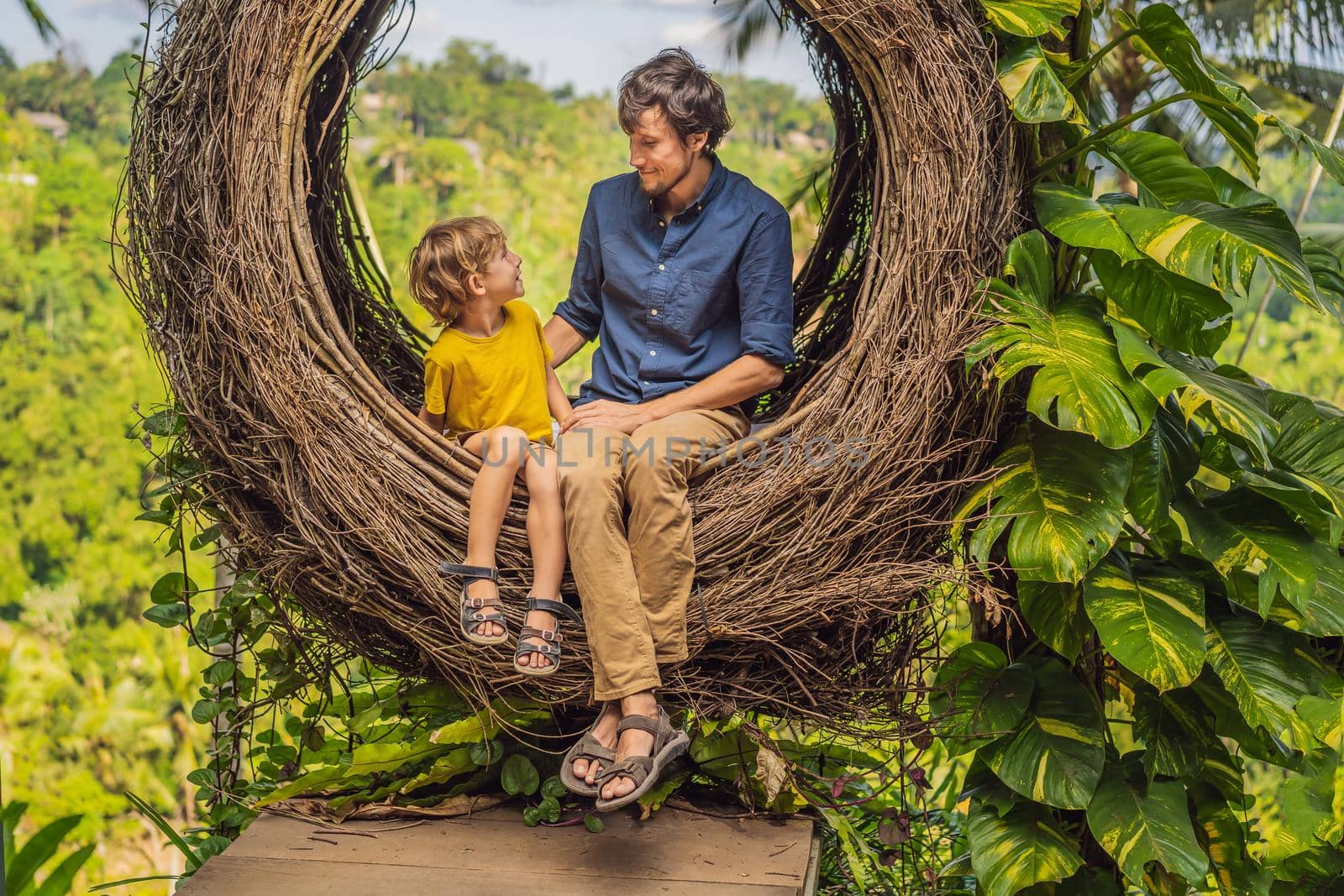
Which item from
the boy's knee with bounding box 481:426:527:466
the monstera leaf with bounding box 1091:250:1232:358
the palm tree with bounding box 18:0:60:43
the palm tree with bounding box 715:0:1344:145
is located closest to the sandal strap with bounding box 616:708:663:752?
the boy's knee with bounding box 481:426:527:466

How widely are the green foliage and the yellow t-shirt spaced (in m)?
0.86

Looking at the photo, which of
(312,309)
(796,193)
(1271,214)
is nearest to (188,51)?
(312,309)

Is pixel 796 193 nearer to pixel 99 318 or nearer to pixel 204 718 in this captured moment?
pixel 204 718

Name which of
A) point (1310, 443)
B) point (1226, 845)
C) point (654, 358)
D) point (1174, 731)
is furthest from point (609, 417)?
point (1226, 845)

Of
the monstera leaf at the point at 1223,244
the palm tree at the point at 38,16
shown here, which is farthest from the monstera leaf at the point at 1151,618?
the palm tree at the point at 38,16

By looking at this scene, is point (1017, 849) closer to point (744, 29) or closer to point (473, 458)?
point (473, 458)

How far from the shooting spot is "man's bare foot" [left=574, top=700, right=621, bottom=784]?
192cm

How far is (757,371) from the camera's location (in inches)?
88.0

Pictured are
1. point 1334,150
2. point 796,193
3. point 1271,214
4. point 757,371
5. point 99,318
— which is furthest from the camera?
point 99,318

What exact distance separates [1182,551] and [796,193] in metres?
5.15

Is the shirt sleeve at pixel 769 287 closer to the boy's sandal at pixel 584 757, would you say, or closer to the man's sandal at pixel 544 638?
the man's sandal at pixel 544 638

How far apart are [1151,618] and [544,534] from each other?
1054 mm

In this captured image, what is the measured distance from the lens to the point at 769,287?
2254 mm

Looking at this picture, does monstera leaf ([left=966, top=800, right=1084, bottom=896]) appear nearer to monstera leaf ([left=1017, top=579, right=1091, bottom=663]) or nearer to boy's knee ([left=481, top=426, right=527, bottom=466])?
monstera leaf ([left=1017, top=579, right=1091, bottom=663])
